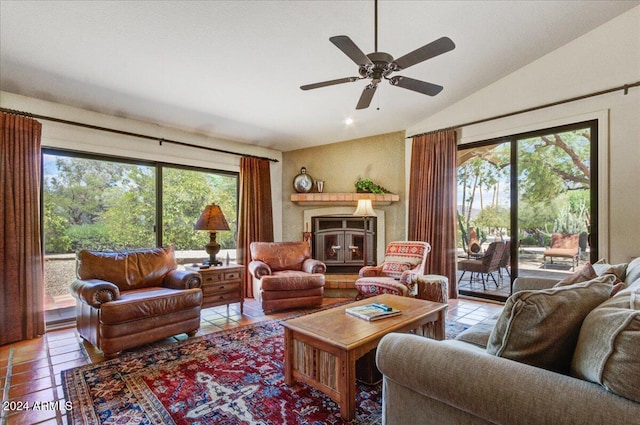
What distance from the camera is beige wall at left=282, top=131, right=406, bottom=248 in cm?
513

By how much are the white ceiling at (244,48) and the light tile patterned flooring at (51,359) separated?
2.45m

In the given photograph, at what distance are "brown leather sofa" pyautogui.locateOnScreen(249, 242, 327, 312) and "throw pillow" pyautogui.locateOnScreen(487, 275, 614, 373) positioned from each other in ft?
9.68

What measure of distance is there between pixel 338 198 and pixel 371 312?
3.05 metres

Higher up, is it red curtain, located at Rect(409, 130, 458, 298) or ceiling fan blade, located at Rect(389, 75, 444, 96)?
ceiling fan blade, located at Rect(389, 75, 444, 96)

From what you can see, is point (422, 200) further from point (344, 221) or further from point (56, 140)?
point (56, 140)

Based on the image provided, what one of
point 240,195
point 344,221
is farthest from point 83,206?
point 344,221

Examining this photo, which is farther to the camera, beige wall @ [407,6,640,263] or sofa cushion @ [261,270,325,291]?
sofa cushion @ [261,270,325,291]

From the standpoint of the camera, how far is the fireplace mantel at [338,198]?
501 centimetres

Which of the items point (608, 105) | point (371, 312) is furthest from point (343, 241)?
point (608, 105)

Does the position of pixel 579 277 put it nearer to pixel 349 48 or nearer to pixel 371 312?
pixel 371 312

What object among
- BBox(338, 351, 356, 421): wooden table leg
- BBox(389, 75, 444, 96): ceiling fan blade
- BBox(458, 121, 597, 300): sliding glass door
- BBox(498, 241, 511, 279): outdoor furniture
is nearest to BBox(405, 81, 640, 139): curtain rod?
BBox(458, 121, 597, 300): sliding glass door

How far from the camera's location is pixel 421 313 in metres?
2.37

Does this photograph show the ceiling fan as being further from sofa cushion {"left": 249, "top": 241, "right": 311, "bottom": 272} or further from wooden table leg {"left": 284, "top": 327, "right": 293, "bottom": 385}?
sofa cushion {"left": 249, "top": 241, "right": 311, "bottom": 272}

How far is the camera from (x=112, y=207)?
3.88 m
